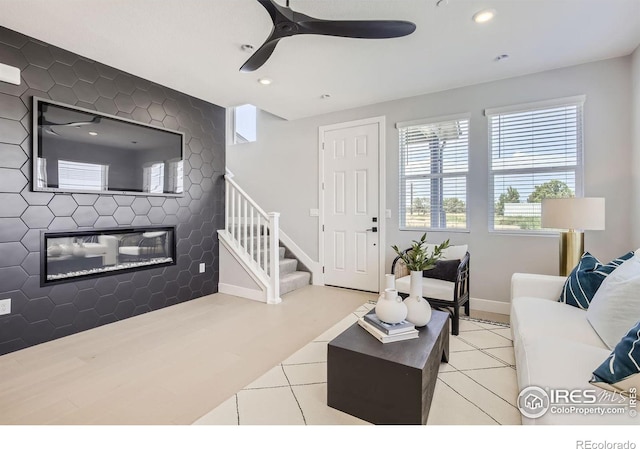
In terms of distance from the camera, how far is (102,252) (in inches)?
120

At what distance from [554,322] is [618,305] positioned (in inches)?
13.7

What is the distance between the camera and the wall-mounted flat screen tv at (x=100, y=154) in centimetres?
261

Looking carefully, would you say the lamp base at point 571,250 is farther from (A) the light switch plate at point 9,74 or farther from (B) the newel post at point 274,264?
(A) the light switch plate at point 9,74

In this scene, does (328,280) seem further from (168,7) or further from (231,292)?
(168,7)

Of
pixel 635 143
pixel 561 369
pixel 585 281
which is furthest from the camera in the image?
pixel 635 143

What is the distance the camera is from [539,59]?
2.90 metres

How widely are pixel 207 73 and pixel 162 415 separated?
3.09 meters

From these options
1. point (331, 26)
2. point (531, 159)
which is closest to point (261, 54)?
point (331, 26)

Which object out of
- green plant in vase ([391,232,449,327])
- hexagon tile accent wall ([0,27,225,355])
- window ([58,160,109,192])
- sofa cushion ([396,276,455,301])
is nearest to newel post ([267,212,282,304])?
hexagon tile accent wall ([0,27,225,355])

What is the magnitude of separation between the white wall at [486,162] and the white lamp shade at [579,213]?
0.70 meters

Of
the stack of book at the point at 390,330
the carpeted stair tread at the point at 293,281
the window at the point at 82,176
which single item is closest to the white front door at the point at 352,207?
the carpeted stair tread at the point at 293,281

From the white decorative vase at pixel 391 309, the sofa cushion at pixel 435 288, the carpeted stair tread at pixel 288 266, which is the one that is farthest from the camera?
the carpeted stair tread at pixel 288 266

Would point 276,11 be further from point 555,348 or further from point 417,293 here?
point 555,348

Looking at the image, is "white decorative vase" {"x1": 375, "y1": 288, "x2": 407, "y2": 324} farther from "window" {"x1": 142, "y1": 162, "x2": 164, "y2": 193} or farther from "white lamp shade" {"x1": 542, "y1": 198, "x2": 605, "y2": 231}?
"window" {"x1": 142, "y1": 162, "x2": 164, "y2": 193}
